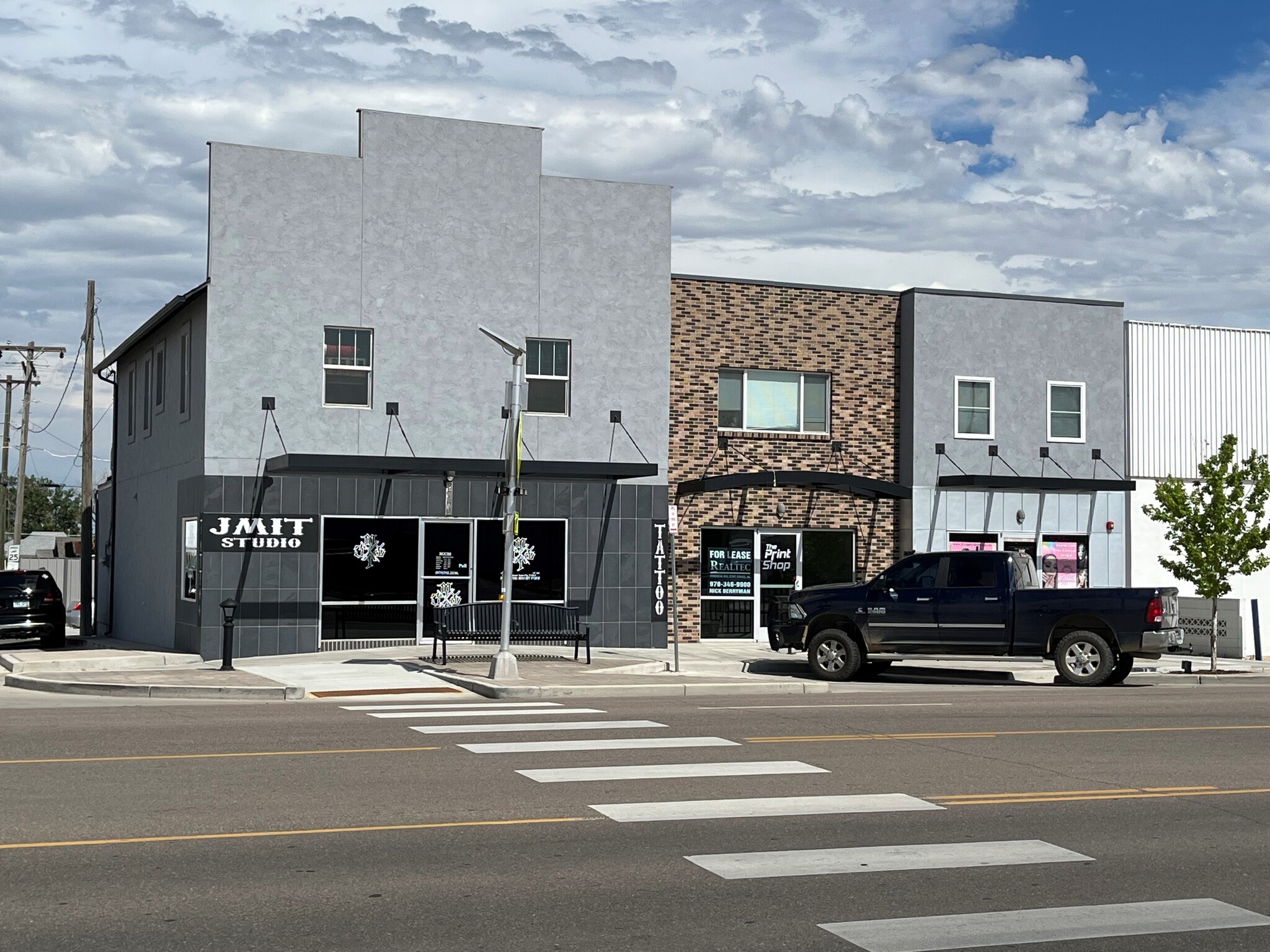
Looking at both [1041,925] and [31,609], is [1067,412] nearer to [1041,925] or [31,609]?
[31,609]

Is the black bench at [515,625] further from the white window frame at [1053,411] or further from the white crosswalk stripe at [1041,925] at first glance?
the white crosswalk stripe at [1041,925]

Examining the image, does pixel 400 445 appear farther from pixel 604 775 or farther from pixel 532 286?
pixel 604 775

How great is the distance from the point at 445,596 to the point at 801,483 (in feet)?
24.4

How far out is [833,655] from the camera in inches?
897

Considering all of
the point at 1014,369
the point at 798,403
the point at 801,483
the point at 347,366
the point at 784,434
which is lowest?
the point at 801,483

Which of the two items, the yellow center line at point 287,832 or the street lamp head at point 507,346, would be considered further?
the street lamp head at point 507,346

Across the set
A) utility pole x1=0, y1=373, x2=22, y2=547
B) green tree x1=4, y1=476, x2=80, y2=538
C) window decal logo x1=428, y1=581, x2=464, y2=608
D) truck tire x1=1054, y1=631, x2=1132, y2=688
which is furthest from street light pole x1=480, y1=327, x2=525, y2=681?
green tree x1=4, y1=476, x2=80, y2=538

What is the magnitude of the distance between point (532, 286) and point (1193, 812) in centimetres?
1871

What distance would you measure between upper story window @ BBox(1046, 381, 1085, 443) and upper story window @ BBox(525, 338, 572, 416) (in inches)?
418

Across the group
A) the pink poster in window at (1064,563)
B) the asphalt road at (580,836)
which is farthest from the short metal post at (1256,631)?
the asphalt road at (580,836)

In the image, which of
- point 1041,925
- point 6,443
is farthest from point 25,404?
point 1041,925

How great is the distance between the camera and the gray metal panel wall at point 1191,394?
106 ft

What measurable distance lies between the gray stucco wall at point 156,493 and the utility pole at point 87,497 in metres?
0.83

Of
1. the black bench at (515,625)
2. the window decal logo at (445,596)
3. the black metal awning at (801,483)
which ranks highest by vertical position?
the black metal awning at (801,483)
